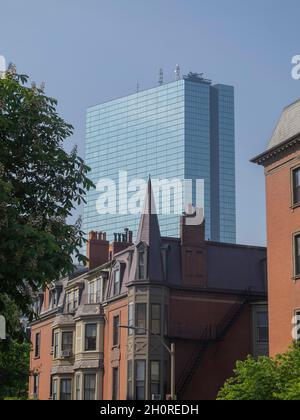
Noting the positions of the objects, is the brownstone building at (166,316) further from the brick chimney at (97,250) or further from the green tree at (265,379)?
the green tree at (265,379)

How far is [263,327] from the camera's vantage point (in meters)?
58.9

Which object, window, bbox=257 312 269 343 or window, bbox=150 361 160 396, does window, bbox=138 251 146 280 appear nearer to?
window, bbox=150 361 160 396

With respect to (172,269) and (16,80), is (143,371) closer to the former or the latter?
(172,269)

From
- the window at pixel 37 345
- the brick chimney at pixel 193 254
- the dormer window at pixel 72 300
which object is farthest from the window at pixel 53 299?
the brick chimney at pixel 193 254

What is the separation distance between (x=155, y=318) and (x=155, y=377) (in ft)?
13.5

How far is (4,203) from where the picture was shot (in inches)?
680

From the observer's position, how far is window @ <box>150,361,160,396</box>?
56.7 meters

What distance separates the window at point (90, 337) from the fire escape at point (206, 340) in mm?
9330

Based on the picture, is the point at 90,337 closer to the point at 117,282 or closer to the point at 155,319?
the point at 117,282

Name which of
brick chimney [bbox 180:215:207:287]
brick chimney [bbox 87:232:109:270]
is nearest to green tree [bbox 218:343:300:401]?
brick chimney [bbox 180:215:207:287]

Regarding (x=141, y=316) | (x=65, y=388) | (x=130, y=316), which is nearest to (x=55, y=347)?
(x=65, y=388)

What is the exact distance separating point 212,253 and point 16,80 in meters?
43.3

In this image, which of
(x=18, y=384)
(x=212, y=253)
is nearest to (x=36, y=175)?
(x=212, y=253)

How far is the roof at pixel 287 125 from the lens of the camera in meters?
42.9
